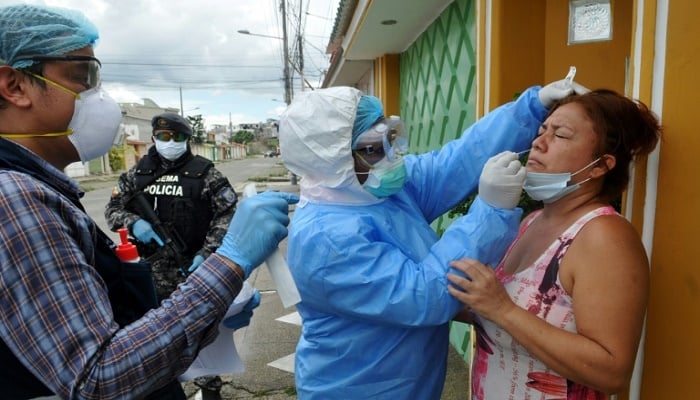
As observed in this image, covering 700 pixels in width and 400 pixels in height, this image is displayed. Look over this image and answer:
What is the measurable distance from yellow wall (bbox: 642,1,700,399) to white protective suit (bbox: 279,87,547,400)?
1.30 feet

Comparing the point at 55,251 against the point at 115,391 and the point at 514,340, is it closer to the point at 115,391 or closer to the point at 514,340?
the point at 115,391

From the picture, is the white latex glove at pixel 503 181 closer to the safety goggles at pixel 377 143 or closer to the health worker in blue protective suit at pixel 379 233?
the health worker in blue protective suit at pixel 379 233

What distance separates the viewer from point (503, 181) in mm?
1306

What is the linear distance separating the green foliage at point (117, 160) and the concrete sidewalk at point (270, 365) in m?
32.0

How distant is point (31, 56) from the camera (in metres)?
1.02

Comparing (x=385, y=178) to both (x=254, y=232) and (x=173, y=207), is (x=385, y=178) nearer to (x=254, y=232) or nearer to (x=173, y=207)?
(x=254, y=232)

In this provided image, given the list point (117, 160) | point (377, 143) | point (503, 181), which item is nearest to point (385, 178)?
point (377, 143)

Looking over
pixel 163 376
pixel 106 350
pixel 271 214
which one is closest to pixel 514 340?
pixel 271 214

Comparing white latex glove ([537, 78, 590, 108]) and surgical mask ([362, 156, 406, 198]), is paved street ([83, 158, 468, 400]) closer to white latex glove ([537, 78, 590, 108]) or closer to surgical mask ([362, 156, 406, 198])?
surgical mask ([362, 156, 406, 198])

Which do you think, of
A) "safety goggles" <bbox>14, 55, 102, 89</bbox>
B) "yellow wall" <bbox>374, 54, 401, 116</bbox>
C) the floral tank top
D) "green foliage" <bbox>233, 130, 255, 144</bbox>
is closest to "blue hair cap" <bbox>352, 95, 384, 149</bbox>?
the floral tank top

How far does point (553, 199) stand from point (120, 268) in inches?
48.7

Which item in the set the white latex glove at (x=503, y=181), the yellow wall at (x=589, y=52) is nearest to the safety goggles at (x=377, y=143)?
the white latex glove at (x=503, y=181)

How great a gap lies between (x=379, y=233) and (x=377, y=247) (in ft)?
0.37

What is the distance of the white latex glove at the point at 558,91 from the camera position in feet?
5.02
